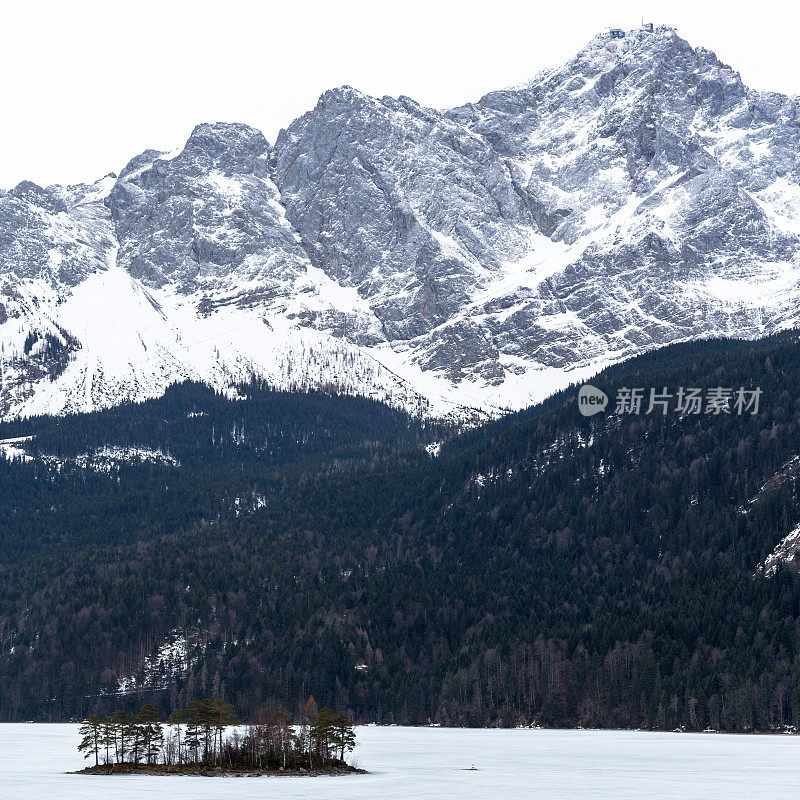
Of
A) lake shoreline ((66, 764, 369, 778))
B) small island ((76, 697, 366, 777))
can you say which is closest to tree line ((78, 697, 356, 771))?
small island ((76, 697, 366, 777))

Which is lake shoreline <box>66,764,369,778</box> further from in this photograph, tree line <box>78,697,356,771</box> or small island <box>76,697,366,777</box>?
tree line <box>78,697,356,771</box>

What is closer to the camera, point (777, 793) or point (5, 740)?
point (777, 793)

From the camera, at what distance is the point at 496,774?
119 metres

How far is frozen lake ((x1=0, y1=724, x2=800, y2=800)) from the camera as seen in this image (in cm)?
10138

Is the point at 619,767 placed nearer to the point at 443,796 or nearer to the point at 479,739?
the point at 443,796

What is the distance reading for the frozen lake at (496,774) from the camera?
10138cm

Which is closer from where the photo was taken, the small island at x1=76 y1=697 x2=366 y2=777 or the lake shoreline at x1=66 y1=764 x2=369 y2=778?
the lake shoreline at x1=66 y1=764 x2=369 y2=778

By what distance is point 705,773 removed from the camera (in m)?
117

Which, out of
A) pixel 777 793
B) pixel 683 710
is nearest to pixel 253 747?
pixel 777 793

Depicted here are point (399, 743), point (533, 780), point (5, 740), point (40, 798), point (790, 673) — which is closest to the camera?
point (40, 798)

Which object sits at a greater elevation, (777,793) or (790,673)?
(790,673)

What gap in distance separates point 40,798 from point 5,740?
283 feet

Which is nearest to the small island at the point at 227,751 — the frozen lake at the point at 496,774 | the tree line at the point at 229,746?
the tree line at the point at 229,746

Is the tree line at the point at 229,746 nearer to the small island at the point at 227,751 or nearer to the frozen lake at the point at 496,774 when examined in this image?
the small island at the point at 227,751
